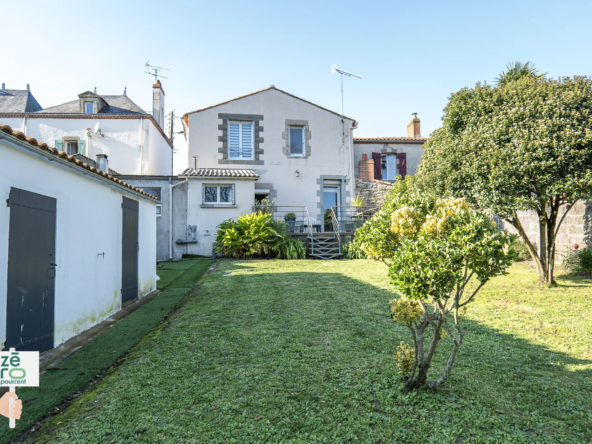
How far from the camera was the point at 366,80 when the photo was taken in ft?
Result: 64.1

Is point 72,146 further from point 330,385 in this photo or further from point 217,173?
point 330,385

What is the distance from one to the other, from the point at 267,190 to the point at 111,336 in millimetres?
12887

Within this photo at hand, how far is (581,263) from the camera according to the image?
8.74 m

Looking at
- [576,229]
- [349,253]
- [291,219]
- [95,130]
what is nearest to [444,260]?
[576,229]

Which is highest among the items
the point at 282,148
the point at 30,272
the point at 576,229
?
the point at 282,148

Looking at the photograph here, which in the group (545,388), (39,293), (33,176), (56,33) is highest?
(56,33)

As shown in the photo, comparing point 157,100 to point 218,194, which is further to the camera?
point 157,100

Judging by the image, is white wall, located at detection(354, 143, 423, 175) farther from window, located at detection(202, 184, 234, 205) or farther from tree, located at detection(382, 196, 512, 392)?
tree, located at detection(382, 196, 512, 392)

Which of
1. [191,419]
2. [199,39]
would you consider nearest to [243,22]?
[199,39]

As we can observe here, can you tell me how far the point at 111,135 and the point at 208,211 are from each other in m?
8.04

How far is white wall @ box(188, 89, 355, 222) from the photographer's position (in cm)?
1714

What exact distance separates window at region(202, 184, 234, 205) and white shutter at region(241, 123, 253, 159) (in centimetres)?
262

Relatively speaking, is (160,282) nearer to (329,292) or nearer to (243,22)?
(329,292)

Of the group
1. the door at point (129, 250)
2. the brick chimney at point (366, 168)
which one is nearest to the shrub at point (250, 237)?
the door at point (129, 250)
